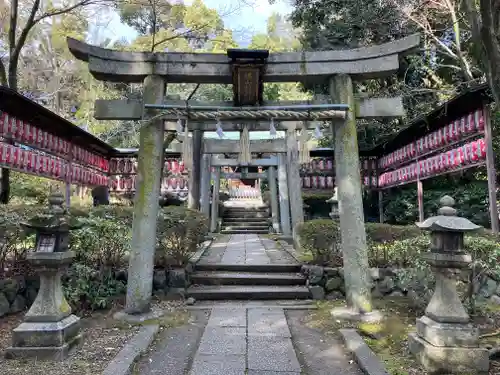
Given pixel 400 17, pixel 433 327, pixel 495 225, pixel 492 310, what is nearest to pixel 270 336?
pixel 433 327

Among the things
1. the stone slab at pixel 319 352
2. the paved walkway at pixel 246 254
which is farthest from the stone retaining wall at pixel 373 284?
the stone slab at pixel 319 352

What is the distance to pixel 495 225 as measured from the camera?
328 inches

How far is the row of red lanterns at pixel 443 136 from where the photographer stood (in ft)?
29.8

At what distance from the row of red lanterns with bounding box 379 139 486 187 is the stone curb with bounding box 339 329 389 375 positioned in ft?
20.8

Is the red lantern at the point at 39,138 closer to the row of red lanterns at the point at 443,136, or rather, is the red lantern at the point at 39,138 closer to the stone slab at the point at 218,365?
the stone slab at the point at 218,365

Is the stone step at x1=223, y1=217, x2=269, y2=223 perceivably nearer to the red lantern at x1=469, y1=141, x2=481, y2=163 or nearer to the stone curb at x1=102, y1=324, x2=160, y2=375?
the red lantern at x1=469, y1=141, x2=481, y2=163

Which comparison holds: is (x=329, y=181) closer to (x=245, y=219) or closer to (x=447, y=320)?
(x=245, y=219)

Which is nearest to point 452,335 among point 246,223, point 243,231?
point 243,231

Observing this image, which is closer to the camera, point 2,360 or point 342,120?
point 2,360

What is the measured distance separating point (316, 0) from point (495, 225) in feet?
36.9

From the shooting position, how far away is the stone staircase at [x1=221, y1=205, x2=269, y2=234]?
17.0m

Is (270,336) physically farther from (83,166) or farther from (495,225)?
(83,166)

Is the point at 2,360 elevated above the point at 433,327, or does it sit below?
below

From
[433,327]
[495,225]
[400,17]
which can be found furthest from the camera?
[400,17]
